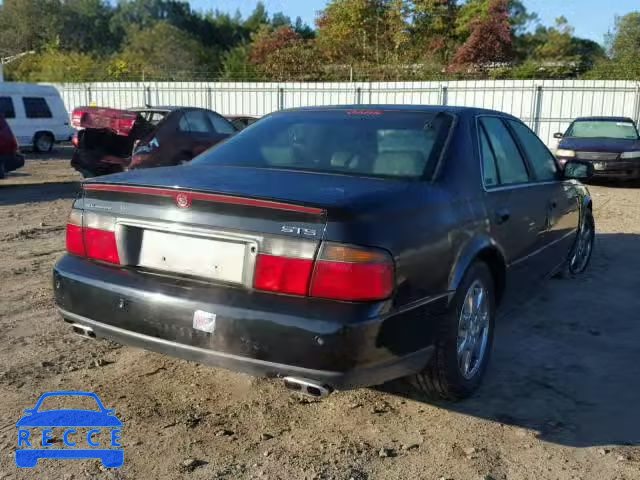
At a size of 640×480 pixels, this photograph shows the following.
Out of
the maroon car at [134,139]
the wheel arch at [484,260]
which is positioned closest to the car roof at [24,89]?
the maroon car at [134,139]

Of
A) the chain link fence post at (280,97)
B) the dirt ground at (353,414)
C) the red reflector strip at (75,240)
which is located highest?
the chain link fence post at (280,97)

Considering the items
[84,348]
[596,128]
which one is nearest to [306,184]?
[84,348]

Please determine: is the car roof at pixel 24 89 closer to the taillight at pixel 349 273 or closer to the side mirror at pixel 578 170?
the side mirror at pixel 578 170

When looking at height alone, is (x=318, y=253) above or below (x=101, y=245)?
above

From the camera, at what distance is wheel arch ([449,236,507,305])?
313 centimetres

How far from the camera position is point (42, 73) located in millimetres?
36031

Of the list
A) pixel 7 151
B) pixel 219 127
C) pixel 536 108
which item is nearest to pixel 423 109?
pixel 219 127

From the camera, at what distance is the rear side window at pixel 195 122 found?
1123cm

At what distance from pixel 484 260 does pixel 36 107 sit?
17473 mm

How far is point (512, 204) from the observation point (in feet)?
12.9

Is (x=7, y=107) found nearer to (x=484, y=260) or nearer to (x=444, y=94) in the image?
(x=444, y=94)

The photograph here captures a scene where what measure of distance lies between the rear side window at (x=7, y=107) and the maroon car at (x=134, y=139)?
703 cm

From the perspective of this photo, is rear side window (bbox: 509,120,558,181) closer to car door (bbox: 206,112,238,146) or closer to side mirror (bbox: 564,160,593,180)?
side mirror (bbox: 564,160,593,180)

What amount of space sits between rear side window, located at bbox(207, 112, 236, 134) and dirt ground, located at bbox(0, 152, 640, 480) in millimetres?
7640
